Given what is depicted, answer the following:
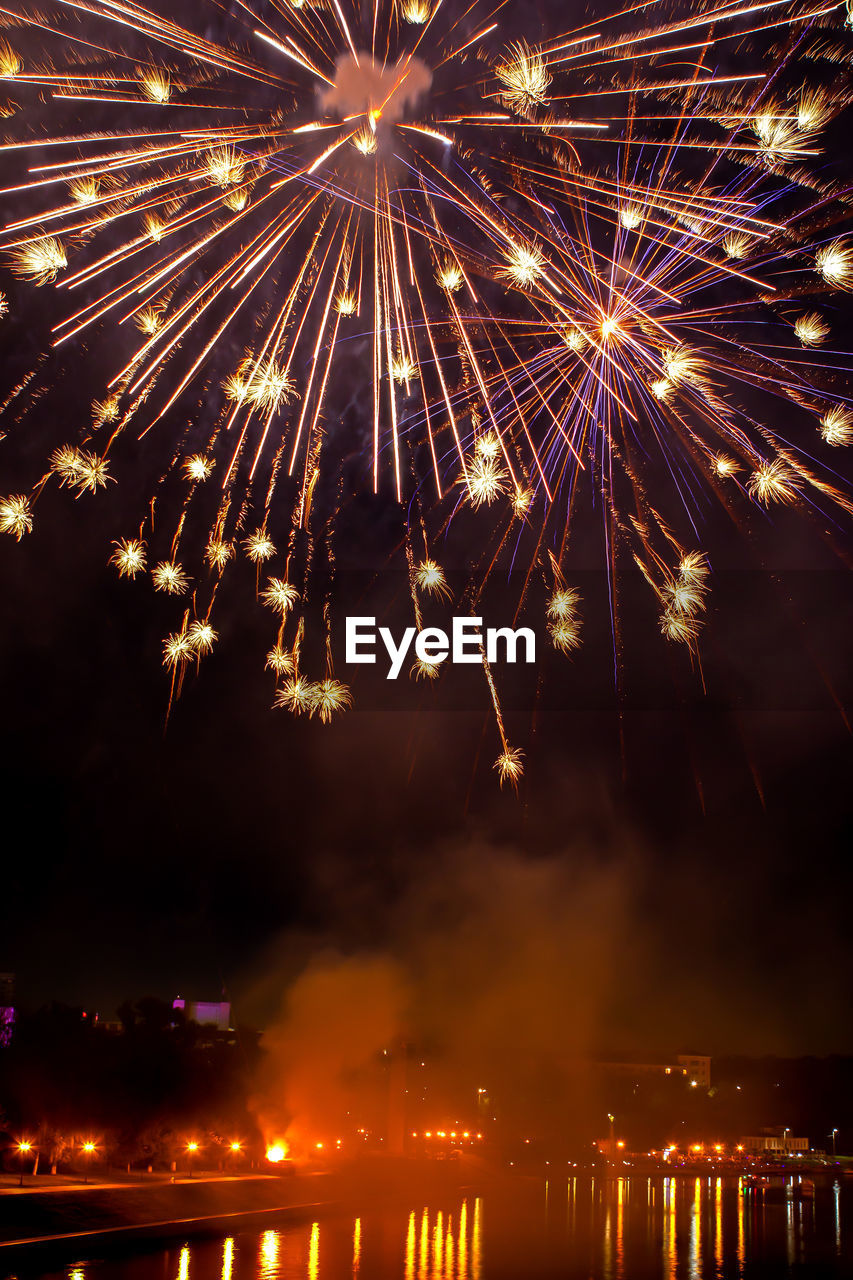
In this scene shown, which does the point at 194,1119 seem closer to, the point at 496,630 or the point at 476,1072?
the point at 496,630

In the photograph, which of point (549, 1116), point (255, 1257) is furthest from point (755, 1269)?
point (549, 1116)

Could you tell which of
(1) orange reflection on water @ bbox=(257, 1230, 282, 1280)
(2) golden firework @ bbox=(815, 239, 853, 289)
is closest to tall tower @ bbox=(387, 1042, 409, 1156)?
(1) orange reflection on water @ bbox=(257, 1230, 282, 1280)

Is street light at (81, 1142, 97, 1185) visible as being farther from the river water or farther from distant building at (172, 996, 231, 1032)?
distant building at (172, 996, 231, 1032)

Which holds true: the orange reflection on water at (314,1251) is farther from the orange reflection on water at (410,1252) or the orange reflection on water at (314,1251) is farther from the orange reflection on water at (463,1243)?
the orange reflection on water at (463,1243)

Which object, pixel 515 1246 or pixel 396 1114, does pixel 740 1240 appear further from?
pixel 396 1114
